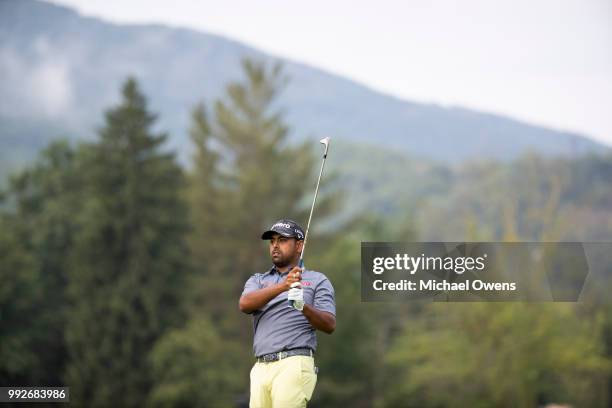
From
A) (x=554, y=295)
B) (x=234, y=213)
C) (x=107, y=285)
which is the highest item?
(x=234, y=213)

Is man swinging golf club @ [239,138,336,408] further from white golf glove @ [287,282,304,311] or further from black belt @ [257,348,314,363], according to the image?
white golf glove @ [287,282,304,311]

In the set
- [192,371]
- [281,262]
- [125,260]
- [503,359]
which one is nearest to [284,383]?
[281,262]

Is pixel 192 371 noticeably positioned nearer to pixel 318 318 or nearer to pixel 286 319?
pixel 286 319

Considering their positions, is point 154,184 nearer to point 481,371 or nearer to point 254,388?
point 481,371

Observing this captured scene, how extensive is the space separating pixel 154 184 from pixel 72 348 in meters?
9.23

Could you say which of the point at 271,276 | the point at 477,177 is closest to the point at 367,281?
the point at 271,276

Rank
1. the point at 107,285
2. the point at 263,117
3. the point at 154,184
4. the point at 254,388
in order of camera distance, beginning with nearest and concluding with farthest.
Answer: the point at 254,388 < the point at 107,285 < the point at 154,184 < the point at 263,117

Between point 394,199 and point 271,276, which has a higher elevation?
point 394,199

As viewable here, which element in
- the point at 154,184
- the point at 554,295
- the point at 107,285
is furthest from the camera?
the point at 154,184

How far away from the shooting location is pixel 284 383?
6770 mm

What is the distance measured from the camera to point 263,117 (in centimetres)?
5309

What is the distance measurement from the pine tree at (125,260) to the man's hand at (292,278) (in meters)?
38.1

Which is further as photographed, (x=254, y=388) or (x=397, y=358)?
(x=397, y=358)

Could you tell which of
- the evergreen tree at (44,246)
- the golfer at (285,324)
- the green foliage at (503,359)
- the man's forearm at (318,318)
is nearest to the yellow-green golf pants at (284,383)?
the golfer at (285,324)
